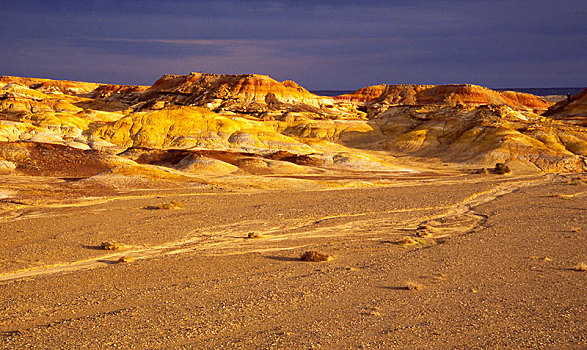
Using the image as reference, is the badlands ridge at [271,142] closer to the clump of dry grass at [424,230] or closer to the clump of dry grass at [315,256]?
the clump of dry grass at [424,230]

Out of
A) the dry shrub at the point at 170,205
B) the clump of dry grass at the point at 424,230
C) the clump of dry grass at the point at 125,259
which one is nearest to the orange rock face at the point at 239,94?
the dry shrub at the point at 170,205

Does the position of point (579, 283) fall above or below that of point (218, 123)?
below

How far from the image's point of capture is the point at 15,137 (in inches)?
2333

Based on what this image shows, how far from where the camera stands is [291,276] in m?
15.3

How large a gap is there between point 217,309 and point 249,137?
56.9 metres

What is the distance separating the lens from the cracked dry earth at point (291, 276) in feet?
34.6

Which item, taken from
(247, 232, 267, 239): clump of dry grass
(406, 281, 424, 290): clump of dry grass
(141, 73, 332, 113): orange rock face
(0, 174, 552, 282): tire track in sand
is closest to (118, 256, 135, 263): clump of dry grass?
(0, 174, 552, 282): tire track in sand

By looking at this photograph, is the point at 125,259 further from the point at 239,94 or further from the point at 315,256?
the point at 239,94

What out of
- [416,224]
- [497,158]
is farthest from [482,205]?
[497,158]

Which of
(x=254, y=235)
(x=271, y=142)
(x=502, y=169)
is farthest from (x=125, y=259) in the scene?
(x=271, y=142)

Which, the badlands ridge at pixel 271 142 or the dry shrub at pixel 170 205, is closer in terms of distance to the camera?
the dry shrub at pixel 170 205

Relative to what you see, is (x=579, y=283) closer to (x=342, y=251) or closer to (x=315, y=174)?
(x=342, y=251)

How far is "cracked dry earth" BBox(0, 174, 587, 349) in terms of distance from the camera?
10.5m

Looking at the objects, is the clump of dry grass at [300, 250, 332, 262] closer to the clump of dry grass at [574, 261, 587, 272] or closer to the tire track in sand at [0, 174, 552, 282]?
the tire track in sand at [0, 174, 552, 282]
